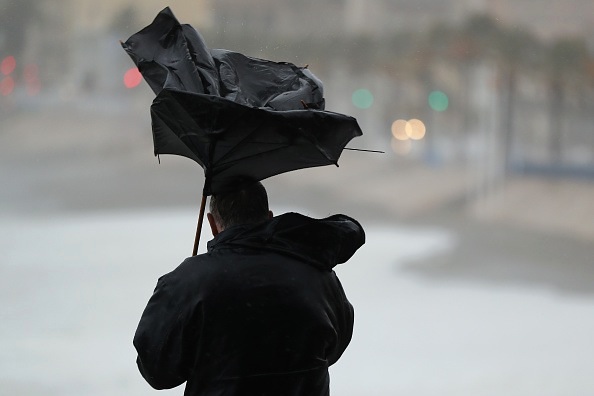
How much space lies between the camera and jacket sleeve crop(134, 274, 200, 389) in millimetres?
1177

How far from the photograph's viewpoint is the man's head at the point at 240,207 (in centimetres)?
126

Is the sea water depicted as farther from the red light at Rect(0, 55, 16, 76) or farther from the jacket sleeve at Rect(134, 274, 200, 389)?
the jacket sleeve at Rect(134, 274, 200, 389)

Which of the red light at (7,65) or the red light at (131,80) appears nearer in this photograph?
the red light at (7,65)

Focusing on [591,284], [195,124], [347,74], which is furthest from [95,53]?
[195,124]

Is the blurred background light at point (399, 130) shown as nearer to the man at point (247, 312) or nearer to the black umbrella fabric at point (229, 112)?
Result: the black umbrella fabric at point (229, 112)

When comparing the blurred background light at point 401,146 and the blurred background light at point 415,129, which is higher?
the blurred background light at point 415,129

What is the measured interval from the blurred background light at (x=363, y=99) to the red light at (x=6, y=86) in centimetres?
155

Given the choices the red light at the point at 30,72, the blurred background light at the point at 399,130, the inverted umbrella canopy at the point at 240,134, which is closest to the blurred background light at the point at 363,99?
the blurred background light at the point at 399,130

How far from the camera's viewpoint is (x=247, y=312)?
120 centimetres

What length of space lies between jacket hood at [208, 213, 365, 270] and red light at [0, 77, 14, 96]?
2.96 metres

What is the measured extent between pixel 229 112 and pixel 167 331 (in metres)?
0.32

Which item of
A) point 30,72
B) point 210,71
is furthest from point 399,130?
point 210,71

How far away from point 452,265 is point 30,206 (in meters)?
1.96

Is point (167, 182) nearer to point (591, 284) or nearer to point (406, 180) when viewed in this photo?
point (406, 180)
